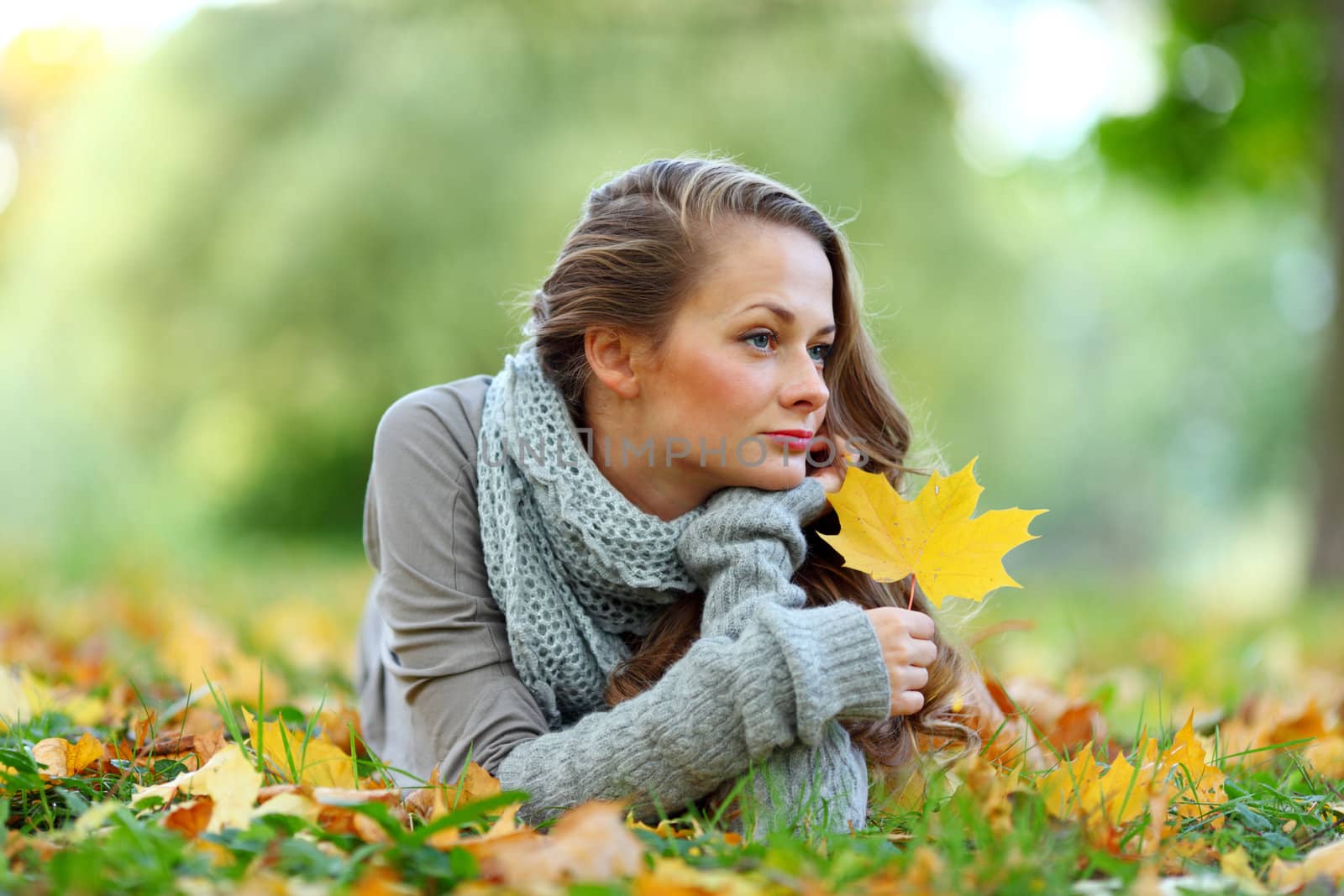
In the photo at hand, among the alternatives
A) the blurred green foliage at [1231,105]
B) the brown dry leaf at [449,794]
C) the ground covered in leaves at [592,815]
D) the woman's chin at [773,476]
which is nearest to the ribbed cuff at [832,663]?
the ground covered in leaves at [592,815]

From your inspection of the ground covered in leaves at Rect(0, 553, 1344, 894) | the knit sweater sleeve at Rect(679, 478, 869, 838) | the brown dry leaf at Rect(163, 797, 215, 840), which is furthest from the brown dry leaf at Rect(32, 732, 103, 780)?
the knit sweater sleeve at Rect(679, 478, 869, 838)

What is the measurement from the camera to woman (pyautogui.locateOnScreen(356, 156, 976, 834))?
189cm

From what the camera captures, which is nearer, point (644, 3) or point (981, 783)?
point (981, 783)

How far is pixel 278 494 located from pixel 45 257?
2.59 meters

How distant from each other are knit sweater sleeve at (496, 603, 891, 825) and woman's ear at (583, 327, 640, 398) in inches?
20.4

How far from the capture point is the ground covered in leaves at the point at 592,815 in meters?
1.32

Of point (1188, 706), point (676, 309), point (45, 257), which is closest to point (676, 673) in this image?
point (676, 309)

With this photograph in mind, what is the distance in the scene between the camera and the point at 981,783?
58.5 inches

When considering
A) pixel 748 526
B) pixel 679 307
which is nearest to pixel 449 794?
pixel 748 526

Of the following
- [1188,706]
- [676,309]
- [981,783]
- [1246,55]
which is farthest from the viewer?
[1246,55]

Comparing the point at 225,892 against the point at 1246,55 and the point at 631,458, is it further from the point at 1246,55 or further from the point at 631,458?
the point at 1246,55

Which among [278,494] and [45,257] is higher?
[45,257]

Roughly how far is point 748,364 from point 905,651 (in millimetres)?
519

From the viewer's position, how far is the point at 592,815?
1355mm
